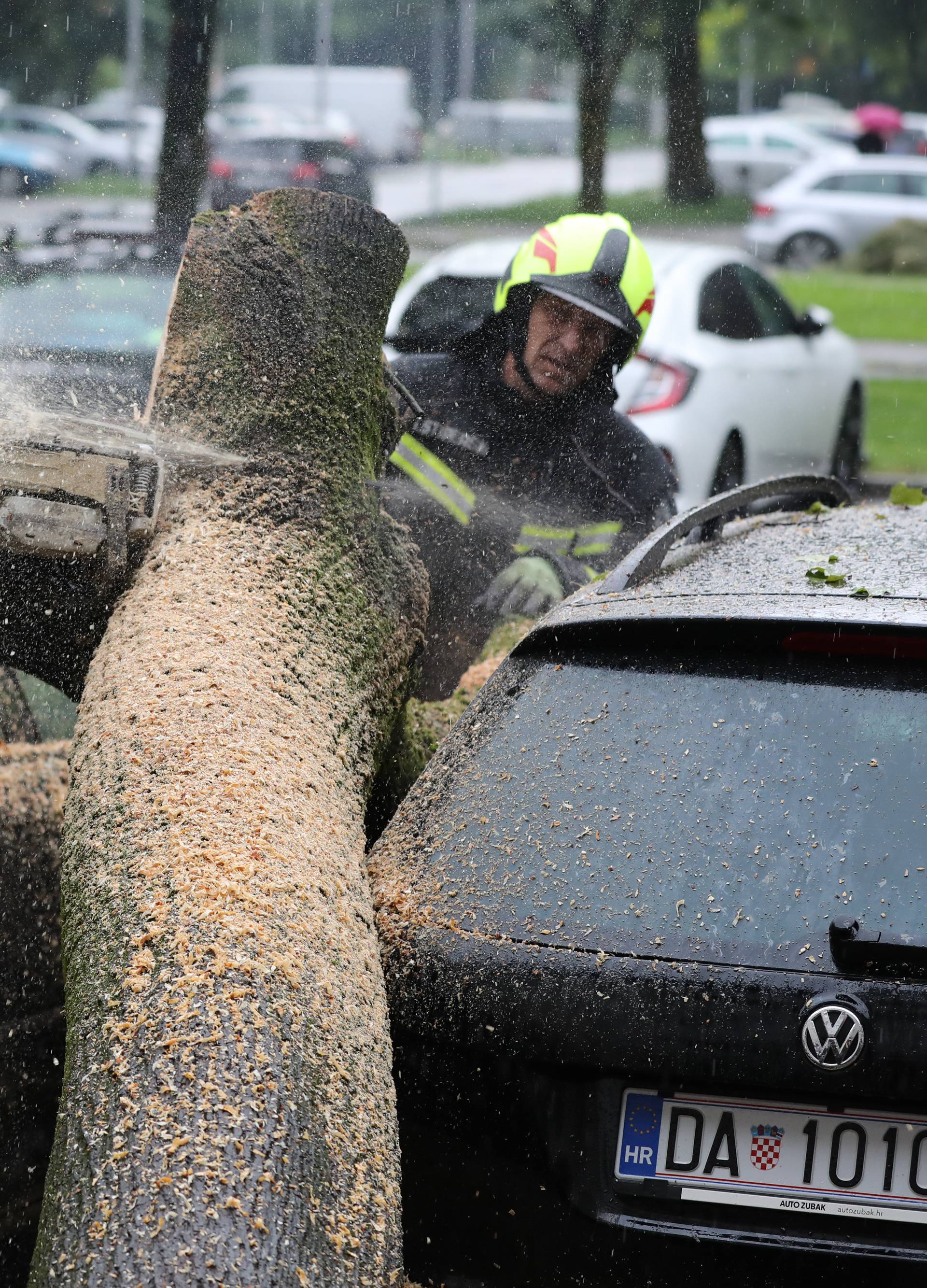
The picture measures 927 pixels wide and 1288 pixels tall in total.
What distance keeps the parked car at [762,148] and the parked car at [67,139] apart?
33.3 feet

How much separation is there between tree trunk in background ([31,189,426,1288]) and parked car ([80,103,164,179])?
3.78 metres

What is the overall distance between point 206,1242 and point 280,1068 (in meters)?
0.25

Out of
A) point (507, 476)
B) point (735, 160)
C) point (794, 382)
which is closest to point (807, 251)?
point (735, 160)

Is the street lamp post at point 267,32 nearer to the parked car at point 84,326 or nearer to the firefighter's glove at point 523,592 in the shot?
the parked car at point 84,326

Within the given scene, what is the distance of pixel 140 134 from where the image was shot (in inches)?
490

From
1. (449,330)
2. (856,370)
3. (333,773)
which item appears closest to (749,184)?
(856,370)

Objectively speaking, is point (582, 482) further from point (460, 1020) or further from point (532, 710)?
point (460, 1020)

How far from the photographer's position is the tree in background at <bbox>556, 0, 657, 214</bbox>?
667 cm

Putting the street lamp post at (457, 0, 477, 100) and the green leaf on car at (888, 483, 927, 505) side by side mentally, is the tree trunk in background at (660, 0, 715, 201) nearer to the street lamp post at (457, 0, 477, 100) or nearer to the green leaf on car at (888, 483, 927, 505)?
the street lamp post at (457, 0, 477, 100)

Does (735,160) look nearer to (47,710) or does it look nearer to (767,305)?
(767,305)

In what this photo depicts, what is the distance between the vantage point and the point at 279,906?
2090mm

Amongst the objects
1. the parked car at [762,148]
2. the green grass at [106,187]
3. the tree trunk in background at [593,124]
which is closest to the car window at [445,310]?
Answer: the tree trunk in background at [593,124]

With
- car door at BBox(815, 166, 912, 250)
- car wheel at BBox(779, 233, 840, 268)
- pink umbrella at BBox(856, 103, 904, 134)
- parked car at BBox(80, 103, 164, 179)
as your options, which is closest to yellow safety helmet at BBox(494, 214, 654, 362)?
parked car at BBox(80, 103, 164, 179)

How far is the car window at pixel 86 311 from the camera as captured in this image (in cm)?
529
